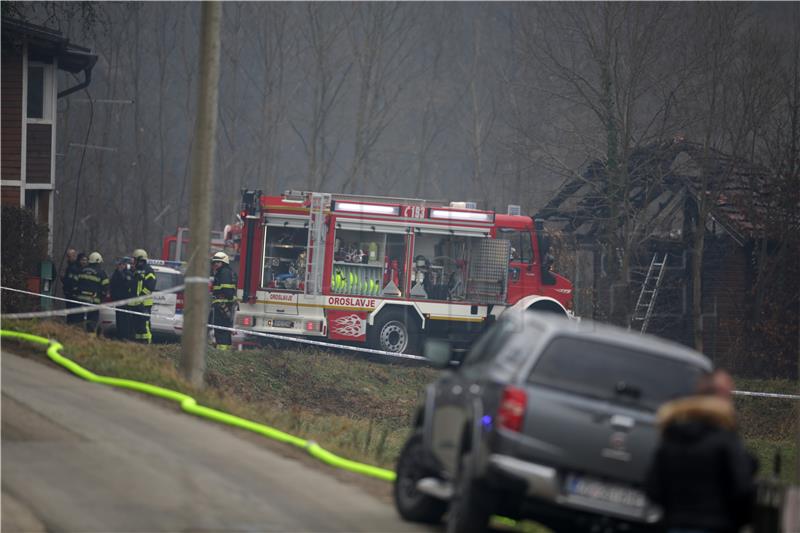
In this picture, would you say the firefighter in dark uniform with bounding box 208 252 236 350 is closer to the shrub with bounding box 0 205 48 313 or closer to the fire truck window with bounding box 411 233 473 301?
the shrub with bounding box 0 205 48 313

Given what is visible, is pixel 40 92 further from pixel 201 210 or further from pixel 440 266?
pixel 201 210

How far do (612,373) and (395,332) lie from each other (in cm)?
1555

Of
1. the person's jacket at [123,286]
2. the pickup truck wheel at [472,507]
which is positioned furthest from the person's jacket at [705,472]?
the person's jacket at [123,286]

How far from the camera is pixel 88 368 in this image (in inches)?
528

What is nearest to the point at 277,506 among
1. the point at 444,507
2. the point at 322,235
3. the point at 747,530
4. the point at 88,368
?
the point at 444,507

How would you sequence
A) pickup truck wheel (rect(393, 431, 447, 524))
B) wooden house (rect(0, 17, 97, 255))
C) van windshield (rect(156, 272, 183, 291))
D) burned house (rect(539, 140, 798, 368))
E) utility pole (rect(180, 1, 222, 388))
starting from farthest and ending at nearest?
burned house (rect(539, 140, 798, 368))
wooden house (rect(0, 17, 97, 255))
van windshield (rect(156, 272, 183, 291))
utility pole (rect(180, 1, 222, 388))
pickup truck wheel (rect(393, 431, 447, 524))

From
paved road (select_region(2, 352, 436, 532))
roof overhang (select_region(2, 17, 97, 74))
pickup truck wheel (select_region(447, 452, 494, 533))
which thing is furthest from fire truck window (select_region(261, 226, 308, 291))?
pickup truck wheel (select_region(447, 452, 494, 533))

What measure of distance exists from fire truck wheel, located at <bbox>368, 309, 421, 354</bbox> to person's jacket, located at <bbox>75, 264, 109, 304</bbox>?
5.32m

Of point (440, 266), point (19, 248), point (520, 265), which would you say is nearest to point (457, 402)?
point (19, 248)

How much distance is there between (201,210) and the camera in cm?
1327

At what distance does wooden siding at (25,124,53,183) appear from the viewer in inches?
1091

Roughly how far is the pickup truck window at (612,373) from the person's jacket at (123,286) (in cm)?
1490

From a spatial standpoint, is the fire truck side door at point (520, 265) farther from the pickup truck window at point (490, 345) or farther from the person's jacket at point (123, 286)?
the pickup truck window at point (490, 345)

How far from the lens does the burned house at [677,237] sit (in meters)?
28.3
